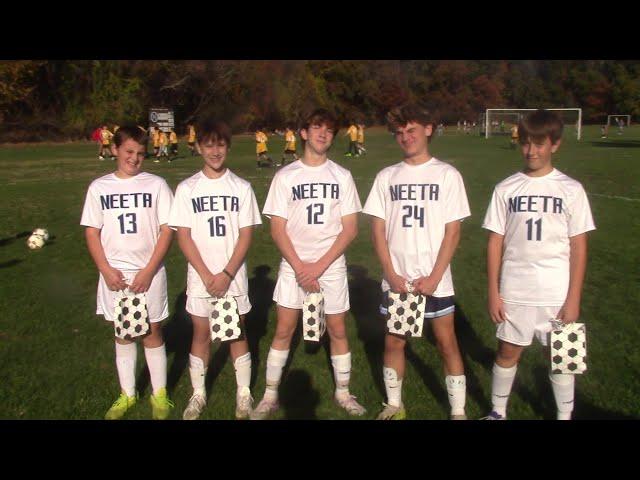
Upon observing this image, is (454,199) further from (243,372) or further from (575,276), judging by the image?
(243,372)

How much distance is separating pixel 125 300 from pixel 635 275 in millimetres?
5819

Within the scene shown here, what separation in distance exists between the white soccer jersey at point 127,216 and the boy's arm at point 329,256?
94 centimetres

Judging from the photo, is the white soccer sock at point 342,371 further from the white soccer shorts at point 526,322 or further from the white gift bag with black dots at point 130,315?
the white gift bag with black dots at point 130,315

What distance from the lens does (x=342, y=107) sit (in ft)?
195

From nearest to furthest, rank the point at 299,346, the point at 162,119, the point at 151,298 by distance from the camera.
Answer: the point at 151,298, the point at 299,346, the point at 162,119

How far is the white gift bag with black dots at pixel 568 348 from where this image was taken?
3.18m

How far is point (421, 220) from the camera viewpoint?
341 cm

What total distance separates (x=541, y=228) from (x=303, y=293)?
1475 mm

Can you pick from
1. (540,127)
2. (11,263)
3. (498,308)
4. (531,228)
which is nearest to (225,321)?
(498,308)

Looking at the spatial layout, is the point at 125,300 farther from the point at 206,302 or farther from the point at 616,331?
the point at 616,331

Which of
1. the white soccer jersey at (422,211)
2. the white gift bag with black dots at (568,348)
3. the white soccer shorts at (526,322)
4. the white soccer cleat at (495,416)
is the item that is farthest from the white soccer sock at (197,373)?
the white gift bag with black dots at (568,348)

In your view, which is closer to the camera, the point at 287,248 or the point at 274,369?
the point at 287,248

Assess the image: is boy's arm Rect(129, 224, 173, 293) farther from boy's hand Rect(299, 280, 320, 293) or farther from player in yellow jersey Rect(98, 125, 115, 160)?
player in yellow jersey Rect(98, 125, 115, 160)

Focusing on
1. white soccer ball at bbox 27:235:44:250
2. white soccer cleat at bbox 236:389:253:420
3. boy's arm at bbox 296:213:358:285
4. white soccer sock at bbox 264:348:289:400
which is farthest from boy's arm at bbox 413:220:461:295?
white soccer ball at bbox 27:235:44:250
